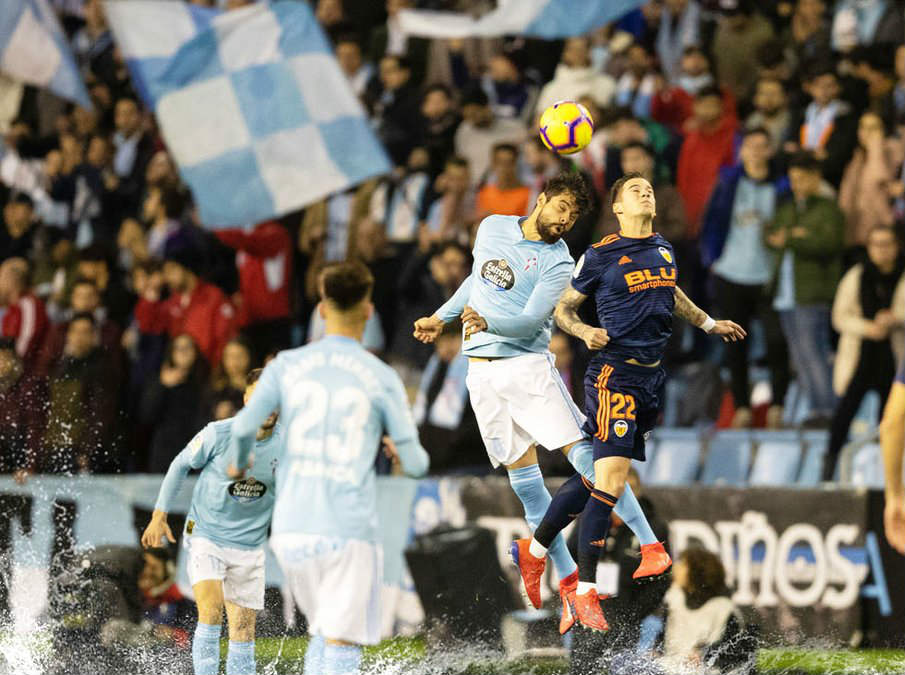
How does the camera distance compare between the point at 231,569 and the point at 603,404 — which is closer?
the point at 603,404

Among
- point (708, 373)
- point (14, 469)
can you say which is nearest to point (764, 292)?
point (708, 373)

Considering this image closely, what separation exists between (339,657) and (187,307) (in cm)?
788

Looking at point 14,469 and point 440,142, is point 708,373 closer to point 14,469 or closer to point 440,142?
point 440,142

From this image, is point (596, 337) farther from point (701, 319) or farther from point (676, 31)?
point (676, 31)

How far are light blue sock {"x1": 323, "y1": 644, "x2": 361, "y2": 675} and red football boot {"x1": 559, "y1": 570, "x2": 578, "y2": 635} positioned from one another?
1866mm

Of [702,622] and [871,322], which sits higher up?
[871,322]

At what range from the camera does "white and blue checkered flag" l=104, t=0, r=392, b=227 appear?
15750 millimetres

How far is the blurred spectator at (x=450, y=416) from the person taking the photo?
14383 mm

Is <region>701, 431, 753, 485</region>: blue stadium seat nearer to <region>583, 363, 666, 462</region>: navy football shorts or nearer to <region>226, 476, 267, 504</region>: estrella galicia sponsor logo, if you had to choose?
<region>583, 363, 666, 462</region>: navy football shorts

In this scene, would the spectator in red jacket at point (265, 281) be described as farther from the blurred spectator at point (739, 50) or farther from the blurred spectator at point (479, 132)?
the blurred spectator at point (739, 50)

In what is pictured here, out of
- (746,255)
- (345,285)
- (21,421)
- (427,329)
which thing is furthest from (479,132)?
(345,285)

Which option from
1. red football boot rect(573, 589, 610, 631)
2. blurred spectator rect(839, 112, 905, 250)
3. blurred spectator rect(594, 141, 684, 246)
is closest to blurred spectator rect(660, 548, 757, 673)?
red football boot rect(573, 589, 610, 631)

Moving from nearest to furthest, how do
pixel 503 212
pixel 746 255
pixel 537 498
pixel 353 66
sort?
1. pixel 537 498
2. pixel 746 255
3. pixel 503 212
4. pixel 353 66

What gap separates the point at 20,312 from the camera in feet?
55.1
